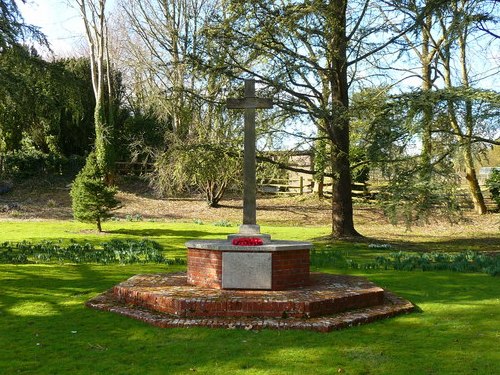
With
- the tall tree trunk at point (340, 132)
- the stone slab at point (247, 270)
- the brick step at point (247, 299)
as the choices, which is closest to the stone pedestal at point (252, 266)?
the stone slab at point (247, 270)

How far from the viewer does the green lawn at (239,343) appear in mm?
5059

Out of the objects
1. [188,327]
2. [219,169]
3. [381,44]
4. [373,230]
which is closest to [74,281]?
[188,327]

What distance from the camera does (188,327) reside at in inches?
249

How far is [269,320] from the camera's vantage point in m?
6.53

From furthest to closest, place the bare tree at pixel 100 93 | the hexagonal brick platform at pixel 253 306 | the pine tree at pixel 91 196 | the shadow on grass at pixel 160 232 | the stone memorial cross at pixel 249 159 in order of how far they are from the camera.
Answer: the bare tree at pixel 100 93, the pine tree at pixel 91 196, the shadow on grass at pixel 160 232, the stone memorial cross at pixel 249 159, the hexagonal brick platform at pixel 253 306

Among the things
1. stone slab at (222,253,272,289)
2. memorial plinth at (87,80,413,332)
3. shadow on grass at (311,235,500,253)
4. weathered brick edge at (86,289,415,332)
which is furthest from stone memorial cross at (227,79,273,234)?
shadow on grass at (311,235,500,253)

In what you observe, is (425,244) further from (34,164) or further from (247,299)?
(34,164)

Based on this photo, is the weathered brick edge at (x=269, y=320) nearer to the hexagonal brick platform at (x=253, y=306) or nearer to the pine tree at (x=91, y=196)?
the hexagonal brick platform at (x=253, y=306)

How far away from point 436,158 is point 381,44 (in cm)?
382

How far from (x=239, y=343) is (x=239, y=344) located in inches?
1.4

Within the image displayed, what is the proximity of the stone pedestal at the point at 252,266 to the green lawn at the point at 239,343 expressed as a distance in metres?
1.35

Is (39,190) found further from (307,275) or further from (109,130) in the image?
(307,275)

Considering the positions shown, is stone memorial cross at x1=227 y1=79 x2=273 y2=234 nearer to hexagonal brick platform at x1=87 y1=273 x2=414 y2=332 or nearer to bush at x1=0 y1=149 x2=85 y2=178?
hexagonal brick platform at x1=87 y1=273 x2=414 y2=332

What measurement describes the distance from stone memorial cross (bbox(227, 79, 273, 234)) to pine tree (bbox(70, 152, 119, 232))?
11.4 metres
